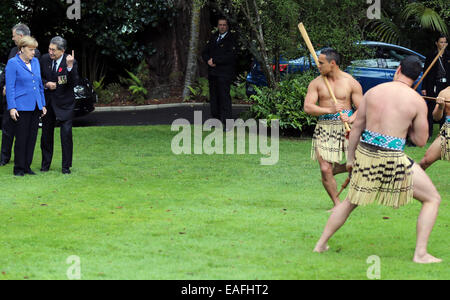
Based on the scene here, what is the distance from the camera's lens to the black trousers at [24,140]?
11336mm

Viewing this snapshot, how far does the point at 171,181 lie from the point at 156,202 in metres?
1.53

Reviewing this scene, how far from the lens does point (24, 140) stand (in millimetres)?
11367

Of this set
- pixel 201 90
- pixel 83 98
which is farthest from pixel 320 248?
pixel 201 90

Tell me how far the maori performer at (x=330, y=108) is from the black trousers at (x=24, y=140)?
4.60 metres

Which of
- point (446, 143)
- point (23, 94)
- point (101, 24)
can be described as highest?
point (101, 24)

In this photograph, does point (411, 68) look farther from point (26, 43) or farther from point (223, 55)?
point (223, 55)

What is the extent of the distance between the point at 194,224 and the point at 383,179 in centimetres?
239

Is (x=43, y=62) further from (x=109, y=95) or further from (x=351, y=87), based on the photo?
(x=109, y=95)

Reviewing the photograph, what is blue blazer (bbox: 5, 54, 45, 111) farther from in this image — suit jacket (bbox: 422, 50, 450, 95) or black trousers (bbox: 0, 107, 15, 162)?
suit jacket (bbox: 422, 50, 450, 95)

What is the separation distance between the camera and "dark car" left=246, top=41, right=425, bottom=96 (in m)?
16.5

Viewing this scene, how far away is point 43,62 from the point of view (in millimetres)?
11789

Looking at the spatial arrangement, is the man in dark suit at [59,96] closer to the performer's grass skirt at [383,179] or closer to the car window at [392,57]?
the performer's grass skirt at [383,179]
